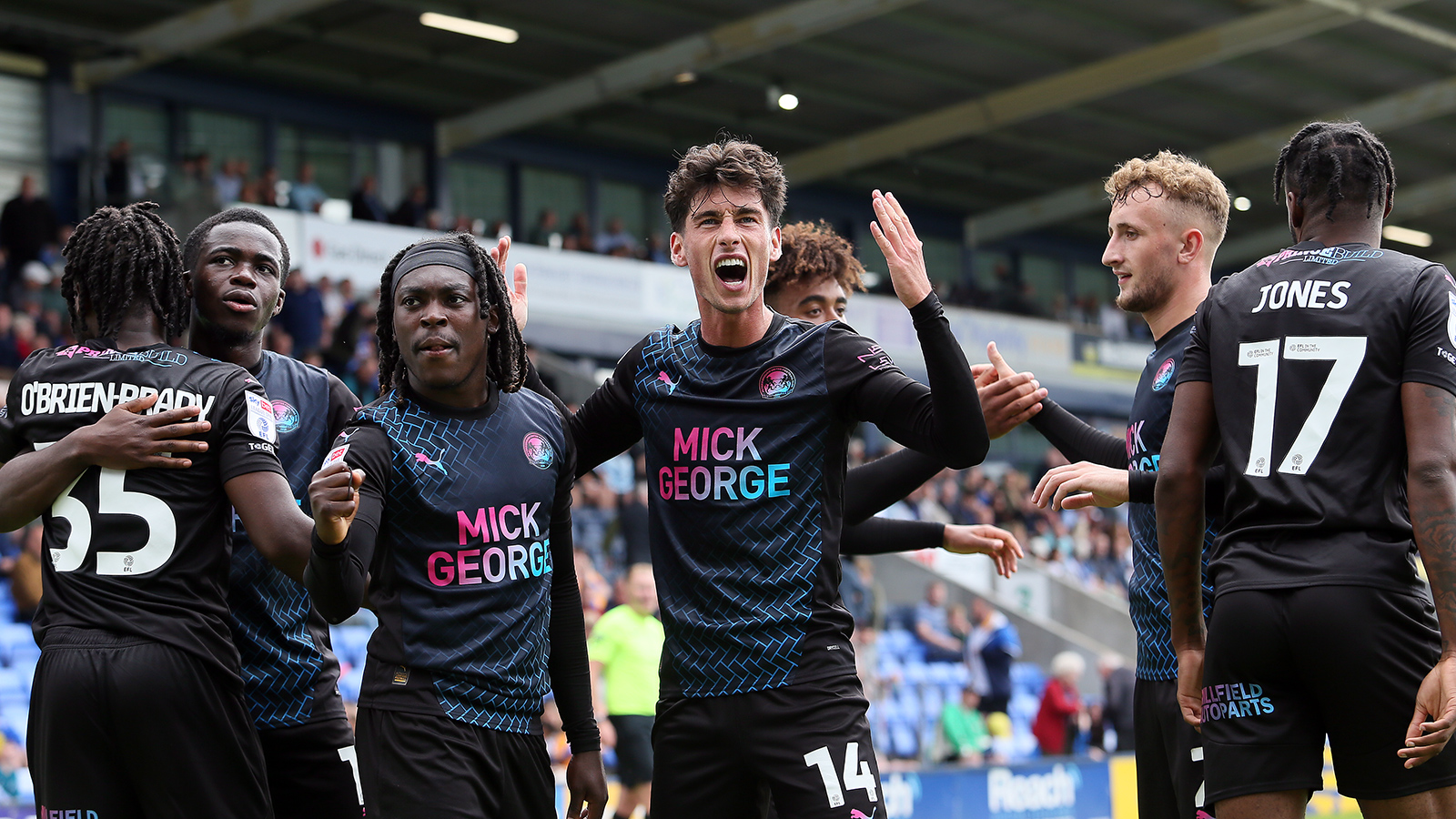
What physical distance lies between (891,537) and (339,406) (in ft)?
7.01

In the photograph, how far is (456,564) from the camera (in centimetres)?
390

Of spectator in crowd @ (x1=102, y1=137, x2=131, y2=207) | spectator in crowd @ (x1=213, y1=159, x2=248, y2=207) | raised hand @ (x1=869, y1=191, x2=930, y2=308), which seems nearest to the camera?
raised hand @ (x1=869, y1=191, x2=930, y2=308)

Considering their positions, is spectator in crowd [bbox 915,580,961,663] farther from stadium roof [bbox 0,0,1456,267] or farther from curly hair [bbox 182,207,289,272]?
curly hair [bbox 182,207,289,272]

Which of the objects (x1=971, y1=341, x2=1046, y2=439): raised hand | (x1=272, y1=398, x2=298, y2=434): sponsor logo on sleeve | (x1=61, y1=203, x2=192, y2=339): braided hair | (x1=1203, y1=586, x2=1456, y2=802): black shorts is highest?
(x1=61, y1=203, x2=192, y2=339): braided hair

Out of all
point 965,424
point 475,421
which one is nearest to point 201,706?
point 475,421

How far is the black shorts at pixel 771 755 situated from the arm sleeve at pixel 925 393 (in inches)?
28.5

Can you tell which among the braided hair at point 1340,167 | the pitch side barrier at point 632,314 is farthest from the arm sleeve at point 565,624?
the pitch side barrier at point 632,314

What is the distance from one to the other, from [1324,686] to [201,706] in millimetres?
2924

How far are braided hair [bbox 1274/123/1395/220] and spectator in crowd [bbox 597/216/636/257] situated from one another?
836 inches

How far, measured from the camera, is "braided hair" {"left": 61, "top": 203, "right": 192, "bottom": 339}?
3.97 meters

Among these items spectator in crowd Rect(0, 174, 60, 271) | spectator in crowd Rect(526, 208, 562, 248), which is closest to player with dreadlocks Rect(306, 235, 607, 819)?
spectator in crowd Rect(0, 174, 60, 271)

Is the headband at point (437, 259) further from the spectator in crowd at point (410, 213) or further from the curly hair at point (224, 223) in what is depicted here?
the spectator in crowd at point (410, 213)

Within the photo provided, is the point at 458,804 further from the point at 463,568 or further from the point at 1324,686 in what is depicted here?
the point at 1324,686

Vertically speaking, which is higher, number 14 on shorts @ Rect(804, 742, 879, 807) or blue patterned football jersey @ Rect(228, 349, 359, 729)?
blue patterned football jersey @ Rect(228, 349, 359, 729)
